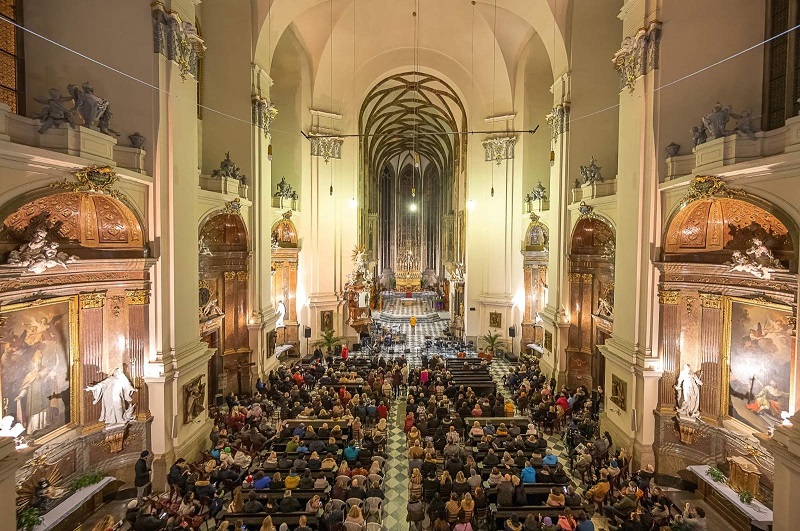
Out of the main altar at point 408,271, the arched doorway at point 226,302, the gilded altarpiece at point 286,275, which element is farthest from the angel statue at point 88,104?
the main altar at point 408,271

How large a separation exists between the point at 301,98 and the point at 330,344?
39.2ft

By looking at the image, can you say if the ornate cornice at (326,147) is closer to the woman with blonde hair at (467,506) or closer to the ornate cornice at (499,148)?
the ornate cornice at (499,148)

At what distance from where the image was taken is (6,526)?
19.3 ft

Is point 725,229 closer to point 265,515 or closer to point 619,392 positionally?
point 619,392

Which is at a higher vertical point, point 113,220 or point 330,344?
point 113,220

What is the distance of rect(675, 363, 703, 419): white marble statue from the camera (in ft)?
30.8

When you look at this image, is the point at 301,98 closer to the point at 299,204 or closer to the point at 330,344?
the point at 299,204

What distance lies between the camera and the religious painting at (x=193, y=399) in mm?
9992

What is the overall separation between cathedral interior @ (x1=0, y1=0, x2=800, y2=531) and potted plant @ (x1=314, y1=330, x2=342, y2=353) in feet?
15.4

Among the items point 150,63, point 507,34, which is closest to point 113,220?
point 150,63

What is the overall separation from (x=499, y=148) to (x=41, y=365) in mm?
19450

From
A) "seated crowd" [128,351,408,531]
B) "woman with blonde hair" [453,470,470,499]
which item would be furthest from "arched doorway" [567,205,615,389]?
"woman with blonde hair" [453,470,470,499]

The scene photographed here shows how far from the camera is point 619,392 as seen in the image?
1070cm

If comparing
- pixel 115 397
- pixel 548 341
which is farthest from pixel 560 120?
pixel 115 397
